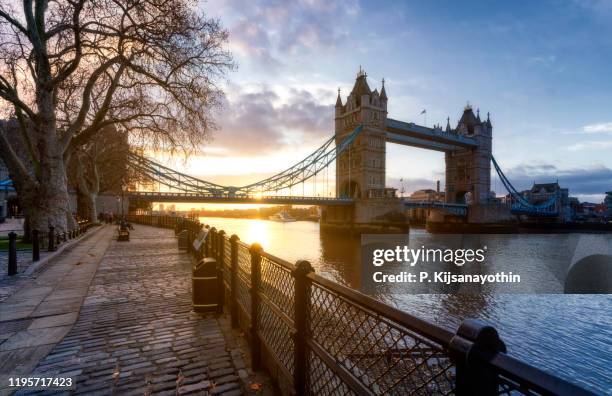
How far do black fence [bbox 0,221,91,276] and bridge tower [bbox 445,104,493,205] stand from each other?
7301cm

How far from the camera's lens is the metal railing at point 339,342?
1.22 meters

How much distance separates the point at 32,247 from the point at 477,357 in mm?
13768

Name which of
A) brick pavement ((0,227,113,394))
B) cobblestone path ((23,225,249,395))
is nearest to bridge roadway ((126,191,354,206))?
brick pavement ((0,227,113,394))

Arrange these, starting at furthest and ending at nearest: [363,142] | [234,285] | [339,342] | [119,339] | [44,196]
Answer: [363,142]
[44,196]
[234,285]
[119,339]
[339,342]

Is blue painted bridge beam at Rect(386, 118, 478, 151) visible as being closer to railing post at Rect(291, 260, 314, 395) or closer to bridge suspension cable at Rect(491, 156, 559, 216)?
bridge suspension cable at Rect(491, 156, 559, 216)

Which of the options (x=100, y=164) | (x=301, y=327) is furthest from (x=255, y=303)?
(x=100, y=164)

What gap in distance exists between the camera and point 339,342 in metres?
3.00

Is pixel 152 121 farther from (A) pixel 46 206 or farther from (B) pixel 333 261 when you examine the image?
(B) pixel 333 261

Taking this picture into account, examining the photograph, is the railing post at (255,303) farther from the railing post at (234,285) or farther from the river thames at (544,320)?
the river thames at (544,320)

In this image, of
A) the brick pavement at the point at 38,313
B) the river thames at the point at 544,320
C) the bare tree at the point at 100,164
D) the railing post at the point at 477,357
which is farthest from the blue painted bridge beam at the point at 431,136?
the railing post at the point at 477,357

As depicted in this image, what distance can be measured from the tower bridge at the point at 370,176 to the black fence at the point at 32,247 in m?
29.6

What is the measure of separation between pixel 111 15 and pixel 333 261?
737 inches

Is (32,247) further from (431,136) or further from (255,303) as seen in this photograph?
(431,136)

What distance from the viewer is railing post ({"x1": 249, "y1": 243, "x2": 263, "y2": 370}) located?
3857 millimetres
